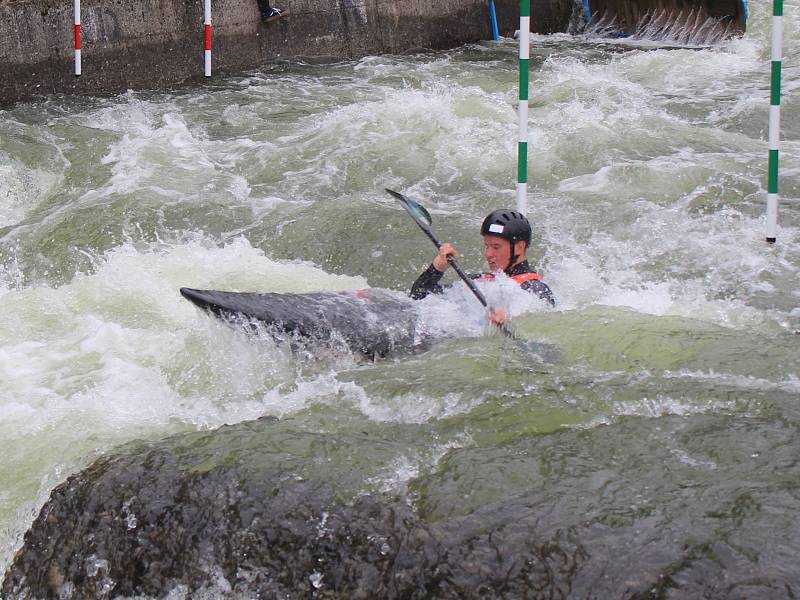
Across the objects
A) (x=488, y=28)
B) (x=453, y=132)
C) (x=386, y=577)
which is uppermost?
(x=488, y=28)

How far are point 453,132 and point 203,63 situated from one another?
360 centimetres

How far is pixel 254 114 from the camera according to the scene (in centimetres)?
934

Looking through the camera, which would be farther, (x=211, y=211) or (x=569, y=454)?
(x=211, y=211)

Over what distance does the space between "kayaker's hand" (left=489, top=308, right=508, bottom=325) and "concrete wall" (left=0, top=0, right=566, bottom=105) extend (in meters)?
6.43

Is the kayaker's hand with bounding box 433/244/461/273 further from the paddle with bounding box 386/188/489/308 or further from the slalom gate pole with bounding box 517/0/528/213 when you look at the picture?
the slalom gate pole with bounding box 517/0/528/213

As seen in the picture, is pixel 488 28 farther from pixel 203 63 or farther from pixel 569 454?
pixel 569 454

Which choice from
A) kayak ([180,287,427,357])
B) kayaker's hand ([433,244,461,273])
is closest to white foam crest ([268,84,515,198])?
kayaker's hand ([433,244,461,273])

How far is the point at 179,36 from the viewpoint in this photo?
10297 mm

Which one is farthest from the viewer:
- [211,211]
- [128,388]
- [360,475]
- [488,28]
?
[488,28]

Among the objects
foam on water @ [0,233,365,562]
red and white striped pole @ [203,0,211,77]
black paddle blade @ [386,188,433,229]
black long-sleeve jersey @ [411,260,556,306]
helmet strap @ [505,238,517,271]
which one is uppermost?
red and white striped pole @ [203,0,211,77]

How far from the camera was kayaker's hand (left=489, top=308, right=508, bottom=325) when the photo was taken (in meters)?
4.57

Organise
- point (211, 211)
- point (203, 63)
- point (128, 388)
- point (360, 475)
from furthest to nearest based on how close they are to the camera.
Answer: point (203, 63) → point (211, 211) → point (128, 388) → point (360, 475)

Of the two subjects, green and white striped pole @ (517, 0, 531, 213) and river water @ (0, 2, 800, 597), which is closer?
river water @ (0, 2, 800, 597)

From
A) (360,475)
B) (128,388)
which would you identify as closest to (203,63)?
(128,388)
